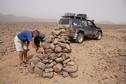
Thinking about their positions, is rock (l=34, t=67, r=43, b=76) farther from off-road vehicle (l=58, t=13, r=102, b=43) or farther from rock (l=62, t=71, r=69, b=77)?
off-road vehicle (l=58, t=13, r=102, b=43)

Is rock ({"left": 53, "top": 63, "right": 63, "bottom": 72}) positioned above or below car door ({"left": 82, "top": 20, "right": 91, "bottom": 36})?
below

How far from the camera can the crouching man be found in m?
8.77

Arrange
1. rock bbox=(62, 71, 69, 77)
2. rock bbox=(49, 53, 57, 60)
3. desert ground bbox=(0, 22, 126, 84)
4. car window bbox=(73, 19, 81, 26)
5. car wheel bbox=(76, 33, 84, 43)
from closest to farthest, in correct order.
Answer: desert ground bbox=(0, 22, 126, 84), rock bbox=(62, 71, 69, 77), rock bbox=(49, 53, 57, 60), car window bbox=(73, 19, 81, 26), car wheel bbox=(76, 33, 84, 43)

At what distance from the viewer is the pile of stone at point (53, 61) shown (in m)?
8.64

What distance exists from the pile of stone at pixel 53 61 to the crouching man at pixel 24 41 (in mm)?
447

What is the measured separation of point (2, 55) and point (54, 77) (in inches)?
157

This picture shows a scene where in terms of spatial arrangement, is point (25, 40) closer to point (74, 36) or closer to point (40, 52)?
point (40, 52)

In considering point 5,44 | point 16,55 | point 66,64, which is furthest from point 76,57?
Result: point 5,44

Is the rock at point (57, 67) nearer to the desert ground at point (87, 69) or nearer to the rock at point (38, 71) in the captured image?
the desert ground at point (87, 69)

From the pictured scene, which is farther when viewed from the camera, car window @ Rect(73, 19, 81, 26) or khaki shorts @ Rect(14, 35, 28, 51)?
car window @ Rect(73, 19, 81, 26)

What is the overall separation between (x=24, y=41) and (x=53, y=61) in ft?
5.11

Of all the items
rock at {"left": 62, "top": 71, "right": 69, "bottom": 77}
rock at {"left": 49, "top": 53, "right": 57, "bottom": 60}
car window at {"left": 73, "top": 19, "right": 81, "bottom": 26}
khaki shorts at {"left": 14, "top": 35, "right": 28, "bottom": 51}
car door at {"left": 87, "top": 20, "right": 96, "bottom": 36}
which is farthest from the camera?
car door at {"left": 87, "top": 20, "right": 96, "bottom": 36}

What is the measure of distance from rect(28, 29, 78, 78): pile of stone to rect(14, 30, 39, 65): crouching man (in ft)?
1.47

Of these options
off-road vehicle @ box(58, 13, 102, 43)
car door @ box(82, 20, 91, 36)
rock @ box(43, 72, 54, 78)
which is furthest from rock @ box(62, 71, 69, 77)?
car door @ box(82, 20, 91, 36)
